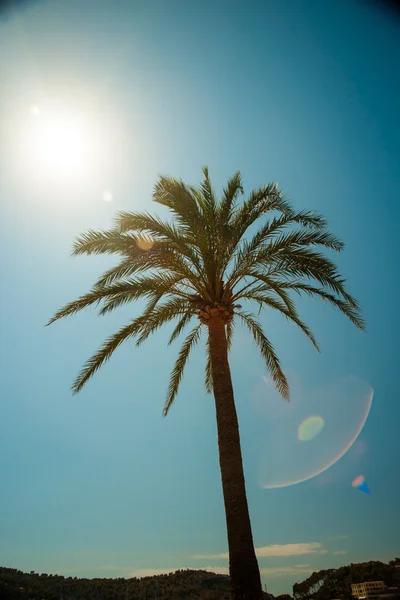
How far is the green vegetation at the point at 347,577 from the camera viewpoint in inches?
821

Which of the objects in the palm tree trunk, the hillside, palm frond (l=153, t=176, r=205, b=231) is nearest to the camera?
the palm tree trunk

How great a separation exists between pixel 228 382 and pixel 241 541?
3.38 metres

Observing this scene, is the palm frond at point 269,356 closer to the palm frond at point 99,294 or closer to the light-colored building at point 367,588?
the palm frond at point 99,294

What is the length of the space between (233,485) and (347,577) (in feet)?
77.4

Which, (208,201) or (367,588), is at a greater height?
(208,201)

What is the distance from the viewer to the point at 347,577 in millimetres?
24109

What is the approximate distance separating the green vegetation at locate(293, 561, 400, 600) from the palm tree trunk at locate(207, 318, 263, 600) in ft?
55.9

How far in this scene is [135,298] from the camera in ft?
34.8

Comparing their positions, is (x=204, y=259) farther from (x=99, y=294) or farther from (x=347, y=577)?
(x=347, y=577)

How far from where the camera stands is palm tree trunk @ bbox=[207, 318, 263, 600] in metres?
6.96

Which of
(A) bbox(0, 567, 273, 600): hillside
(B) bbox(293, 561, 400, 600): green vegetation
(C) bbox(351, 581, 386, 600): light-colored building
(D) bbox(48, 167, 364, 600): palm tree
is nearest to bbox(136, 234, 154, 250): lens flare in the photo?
(D) bbox(48, 167, 364, 600): palm tree

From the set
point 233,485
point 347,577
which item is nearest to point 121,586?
point 347,577

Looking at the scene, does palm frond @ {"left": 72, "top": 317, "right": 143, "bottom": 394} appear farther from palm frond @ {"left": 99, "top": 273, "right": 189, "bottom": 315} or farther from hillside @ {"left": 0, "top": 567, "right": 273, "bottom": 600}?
hillside @ {"left": 0, "top": 567, "right": 273, "bottom": 600}

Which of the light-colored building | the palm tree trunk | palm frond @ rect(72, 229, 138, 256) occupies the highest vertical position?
palm frond @ rect(72, 229, 138, 256)
